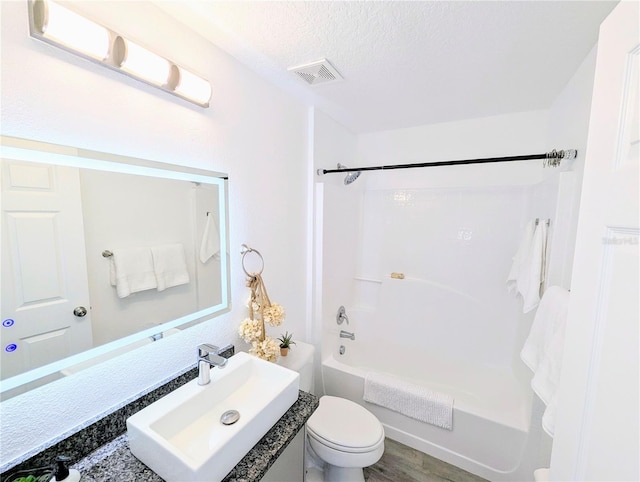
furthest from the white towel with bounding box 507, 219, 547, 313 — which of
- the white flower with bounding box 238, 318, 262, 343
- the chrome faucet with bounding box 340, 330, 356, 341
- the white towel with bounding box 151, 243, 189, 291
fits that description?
the white towel with bounding box 151, 243, 189, 291

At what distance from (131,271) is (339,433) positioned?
54.2 inches

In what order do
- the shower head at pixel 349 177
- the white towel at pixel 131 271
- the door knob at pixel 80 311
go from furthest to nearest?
the shower head at pixel 349 177 < the white towel at pixel 131 271 < the door knob at pixel 80 311

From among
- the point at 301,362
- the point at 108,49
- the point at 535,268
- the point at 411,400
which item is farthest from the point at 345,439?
the point at 108,49

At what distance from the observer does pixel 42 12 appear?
718 mm

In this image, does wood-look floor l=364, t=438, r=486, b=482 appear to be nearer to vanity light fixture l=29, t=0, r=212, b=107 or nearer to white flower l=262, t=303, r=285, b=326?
white flower l=262, t=303, r=285, b=326

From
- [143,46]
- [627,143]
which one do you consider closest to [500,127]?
[627,143]

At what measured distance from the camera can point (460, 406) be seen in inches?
68.2

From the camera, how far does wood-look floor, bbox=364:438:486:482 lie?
5.54 ft

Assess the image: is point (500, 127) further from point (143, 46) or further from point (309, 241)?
point (143, 46)

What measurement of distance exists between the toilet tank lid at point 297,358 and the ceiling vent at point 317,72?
165 centimetres

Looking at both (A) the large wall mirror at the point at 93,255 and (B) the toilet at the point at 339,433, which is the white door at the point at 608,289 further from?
(A) the large wall mirror at the point at 93,255

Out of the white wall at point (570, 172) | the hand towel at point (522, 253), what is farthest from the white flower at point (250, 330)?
the hand towel at point (522, 253)

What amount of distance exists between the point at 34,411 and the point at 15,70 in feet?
3.12

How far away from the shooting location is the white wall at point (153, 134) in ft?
2.43
